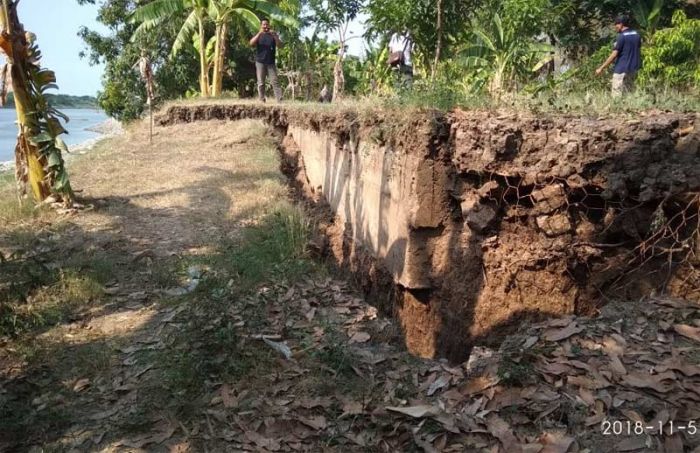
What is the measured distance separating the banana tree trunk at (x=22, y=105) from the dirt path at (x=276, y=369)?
123 centimetres

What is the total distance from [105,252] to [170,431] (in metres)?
3.30

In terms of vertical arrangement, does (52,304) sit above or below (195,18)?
below

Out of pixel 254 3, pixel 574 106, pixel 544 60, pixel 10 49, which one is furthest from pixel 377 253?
pixel 254 3

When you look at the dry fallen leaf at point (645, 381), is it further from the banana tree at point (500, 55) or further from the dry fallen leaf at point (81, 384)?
the banana tree at point (500, 55)

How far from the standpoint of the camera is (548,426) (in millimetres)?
2797

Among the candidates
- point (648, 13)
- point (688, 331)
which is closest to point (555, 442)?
point (688, 331)

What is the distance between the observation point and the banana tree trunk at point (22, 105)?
21.0 ft

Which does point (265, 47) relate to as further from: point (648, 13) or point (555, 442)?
point (555, 442)

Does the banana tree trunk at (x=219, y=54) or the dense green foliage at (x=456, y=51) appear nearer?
the dense green foliage at (x=456, y=51)

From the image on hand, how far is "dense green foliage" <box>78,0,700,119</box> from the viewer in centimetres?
848

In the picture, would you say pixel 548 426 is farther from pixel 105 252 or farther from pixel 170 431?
pixel 105 252

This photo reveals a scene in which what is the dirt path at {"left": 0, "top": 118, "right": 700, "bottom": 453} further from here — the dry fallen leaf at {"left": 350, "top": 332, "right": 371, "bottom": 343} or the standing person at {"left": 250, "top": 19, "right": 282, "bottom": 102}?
the standing person at {"left": 250, "top": 19, "right": 282, "bottom": 102}

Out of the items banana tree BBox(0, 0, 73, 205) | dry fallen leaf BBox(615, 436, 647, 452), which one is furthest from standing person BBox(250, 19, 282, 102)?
dry fallen leaf BBox(615, 436, 647, 452)

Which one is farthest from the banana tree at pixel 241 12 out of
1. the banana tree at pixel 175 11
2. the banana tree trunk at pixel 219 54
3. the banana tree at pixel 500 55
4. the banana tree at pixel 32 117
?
the banana tree at pixel 32 117
